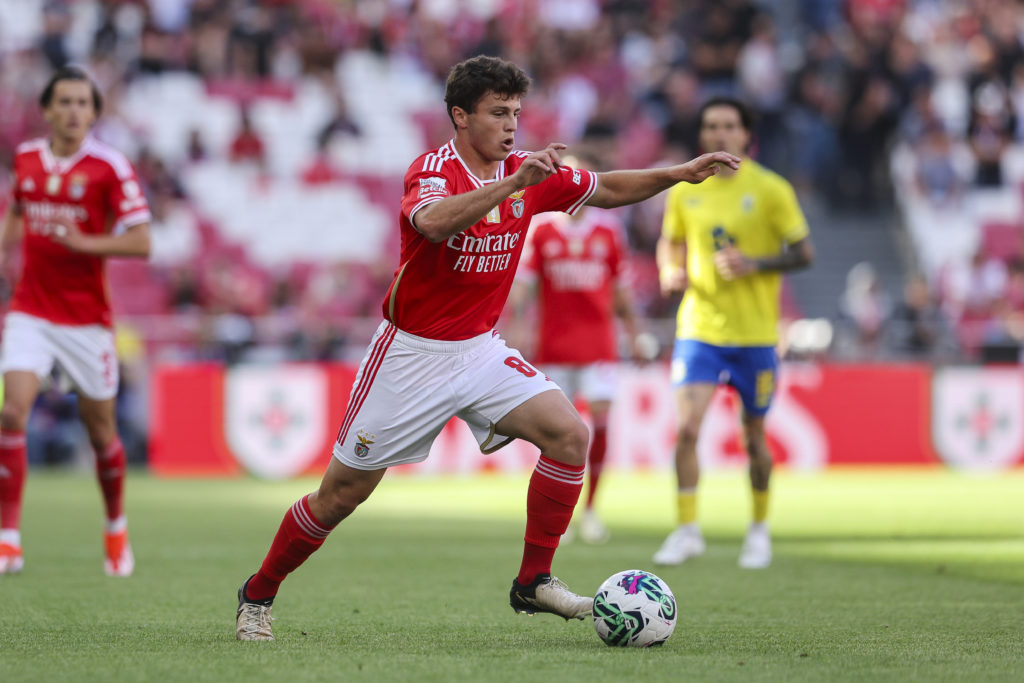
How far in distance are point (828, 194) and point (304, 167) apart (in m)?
8.56

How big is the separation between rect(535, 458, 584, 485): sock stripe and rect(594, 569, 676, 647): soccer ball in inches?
19.0

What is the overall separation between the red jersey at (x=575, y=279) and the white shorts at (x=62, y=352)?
12.0 feet

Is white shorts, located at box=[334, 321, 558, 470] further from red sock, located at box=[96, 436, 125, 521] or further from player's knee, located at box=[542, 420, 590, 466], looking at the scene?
red sock, located at box=[96, 436, 125, 521]

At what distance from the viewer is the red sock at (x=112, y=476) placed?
856 centimetres

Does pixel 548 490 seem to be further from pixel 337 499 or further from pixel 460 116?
pixel 460 116

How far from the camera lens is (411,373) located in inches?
236

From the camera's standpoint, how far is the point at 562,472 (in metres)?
6.09

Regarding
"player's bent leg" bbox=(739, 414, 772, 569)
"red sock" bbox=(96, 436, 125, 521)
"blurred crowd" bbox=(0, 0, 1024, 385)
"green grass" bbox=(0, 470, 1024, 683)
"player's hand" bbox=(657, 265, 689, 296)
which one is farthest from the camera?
"blurred crowd" bbox=(0, 0, 1024, 385)

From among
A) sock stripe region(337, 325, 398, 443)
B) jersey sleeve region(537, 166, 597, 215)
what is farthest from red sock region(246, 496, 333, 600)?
jersey sleeve region(537, 166, 597, 215)

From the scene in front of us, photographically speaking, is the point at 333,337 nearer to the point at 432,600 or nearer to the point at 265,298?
the point at 265,298

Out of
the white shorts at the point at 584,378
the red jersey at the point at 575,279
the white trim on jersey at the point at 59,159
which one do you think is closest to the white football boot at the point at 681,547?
the white shorts at the point at 584,378

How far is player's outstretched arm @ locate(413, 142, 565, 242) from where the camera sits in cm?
537

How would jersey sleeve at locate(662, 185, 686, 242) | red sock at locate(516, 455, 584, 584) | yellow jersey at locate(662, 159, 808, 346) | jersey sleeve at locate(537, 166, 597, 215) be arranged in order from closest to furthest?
1. red sock at locate(516, 455, 584, 584)
2. jersey sleeve at locate(537, 166, 597, 215)
3. yellow jersey at locate(662, 159, 808, 346)
4. jersey sleeve at locate(662, 185, 686, 242)

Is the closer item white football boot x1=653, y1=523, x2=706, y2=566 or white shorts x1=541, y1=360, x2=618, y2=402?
white football boot x1=653, y1=523, x2=706, y2=566
